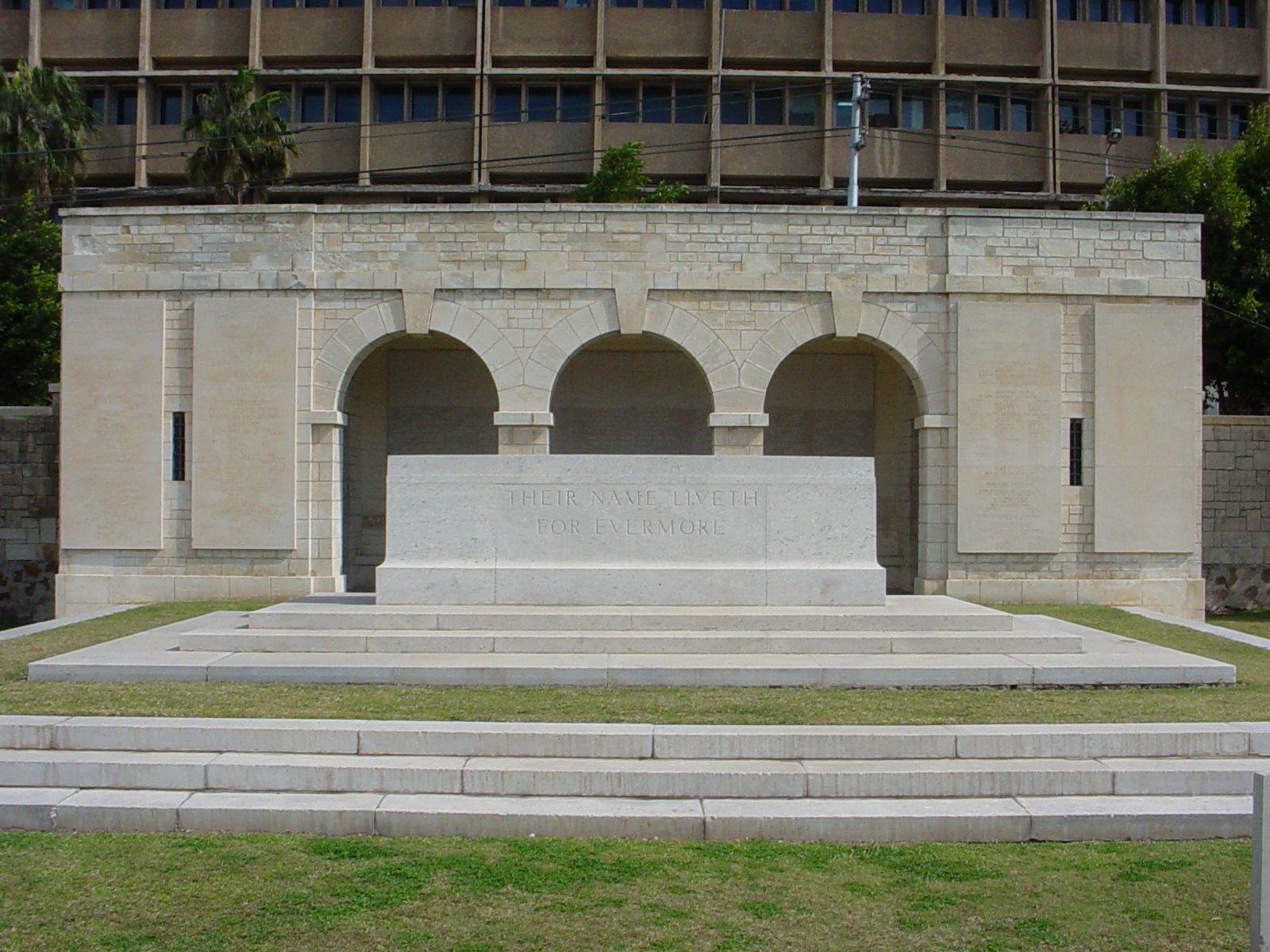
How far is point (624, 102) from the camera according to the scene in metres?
35.4

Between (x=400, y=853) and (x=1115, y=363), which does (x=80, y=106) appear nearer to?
(x=1115, y=363)

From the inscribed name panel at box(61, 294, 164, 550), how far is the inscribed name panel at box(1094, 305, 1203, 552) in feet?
49.6

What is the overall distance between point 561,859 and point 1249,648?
9884 mm

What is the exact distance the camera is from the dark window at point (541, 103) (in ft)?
116

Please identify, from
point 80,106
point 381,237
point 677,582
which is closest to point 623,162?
point 381,237

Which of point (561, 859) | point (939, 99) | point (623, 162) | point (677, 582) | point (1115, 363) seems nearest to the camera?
point (561, 859)

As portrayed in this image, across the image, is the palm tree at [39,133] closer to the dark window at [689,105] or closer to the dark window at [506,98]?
the dark window at [506,98]

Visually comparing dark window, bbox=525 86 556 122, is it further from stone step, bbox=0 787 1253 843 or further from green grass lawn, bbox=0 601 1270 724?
stone step, bbox=0 787 1253 843

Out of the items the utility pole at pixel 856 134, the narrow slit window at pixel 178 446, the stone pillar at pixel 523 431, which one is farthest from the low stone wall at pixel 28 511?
the utility pole at pixel 856 134

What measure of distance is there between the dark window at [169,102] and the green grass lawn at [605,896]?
35668 mm

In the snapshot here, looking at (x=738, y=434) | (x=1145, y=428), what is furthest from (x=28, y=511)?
(x=1145, y=428)

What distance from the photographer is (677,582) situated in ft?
36.4

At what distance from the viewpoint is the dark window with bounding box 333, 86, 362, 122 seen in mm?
35938

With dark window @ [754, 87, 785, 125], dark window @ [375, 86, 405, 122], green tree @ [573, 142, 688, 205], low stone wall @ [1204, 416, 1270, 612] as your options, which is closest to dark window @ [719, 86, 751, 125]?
dark window @ [754, 87, 785, 125]
